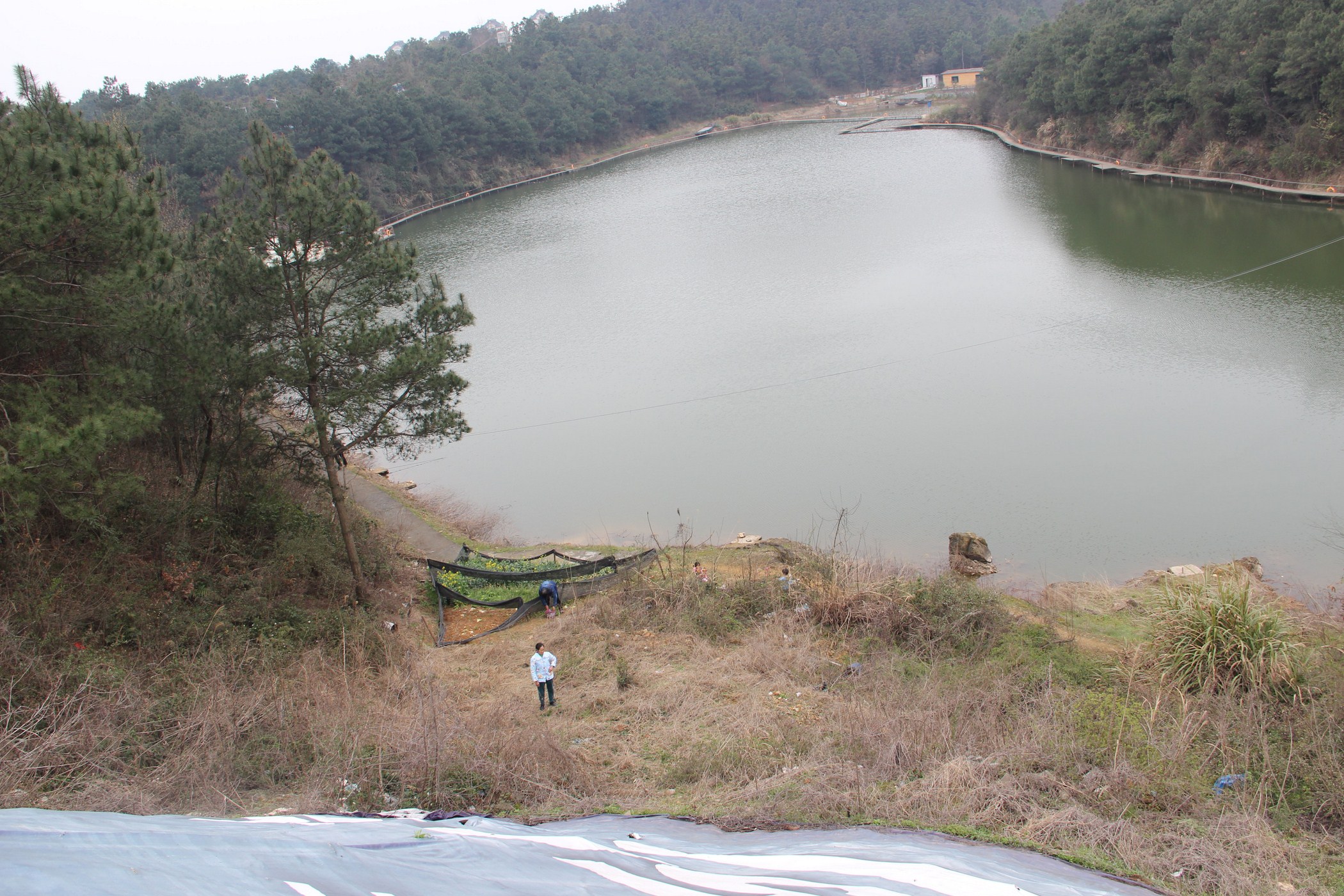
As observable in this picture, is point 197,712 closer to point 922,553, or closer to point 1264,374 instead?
point 922,553

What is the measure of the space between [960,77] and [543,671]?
370ft

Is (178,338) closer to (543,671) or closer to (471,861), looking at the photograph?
(543,671)

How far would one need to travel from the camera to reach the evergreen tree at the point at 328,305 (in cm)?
1227

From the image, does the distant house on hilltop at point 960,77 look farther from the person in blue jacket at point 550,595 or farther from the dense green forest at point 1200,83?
the person in blue jacket at point 550,595

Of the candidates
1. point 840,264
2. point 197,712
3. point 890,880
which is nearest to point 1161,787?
point 890,880

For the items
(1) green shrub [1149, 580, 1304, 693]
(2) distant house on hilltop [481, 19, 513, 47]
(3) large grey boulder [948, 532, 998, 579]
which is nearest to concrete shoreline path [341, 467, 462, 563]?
(3) large grey boulder [948, 532, 998, 579]

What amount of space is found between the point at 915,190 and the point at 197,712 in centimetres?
5047

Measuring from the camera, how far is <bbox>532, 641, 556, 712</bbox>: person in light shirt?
10.3 meters

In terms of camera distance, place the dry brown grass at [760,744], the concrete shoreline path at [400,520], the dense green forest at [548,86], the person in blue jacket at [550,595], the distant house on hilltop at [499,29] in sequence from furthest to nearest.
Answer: the distant house on hilltop at [499,29], the dense green forest at [548,86], the concrete shoreline path at [400,520], the person in blue jacket at [550,595], the dry brown grass at [760,744]

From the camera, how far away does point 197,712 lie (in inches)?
335

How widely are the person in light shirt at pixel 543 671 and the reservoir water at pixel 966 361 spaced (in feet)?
26.5

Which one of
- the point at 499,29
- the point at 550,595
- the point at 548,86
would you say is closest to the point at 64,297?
the point at 550,595

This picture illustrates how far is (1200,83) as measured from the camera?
43.8 m

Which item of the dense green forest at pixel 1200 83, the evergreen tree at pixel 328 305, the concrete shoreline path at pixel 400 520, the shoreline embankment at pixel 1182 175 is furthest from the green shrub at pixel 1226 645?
the dense green forest at pixel 1200 83
